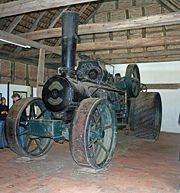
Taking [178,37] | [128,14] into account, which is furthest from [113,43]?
[128,14]

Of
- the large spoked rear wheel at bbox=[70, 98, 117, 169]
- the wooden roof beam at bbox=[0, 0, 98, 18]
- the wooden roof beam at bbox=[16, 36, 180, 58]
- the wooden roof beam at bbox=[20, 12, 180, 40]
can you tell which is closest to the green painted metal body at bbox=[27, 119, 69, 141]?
the large spoked rear wheel at bbox=[70, 98, 117, 169]

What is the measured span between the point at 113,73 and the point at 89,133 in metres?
2.79

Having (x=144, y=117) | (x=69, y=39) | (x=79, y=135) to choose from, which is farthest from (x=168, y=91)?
(x=79, y=135)

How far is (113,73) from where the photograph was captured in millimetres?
5684

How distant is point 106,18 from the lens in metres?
10.8

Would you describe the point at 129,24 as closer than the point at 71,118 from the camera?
No

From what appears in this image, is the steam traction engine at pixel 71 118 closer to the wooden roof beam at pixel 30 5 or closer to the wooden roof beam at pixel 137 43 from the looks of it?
the wooden roof beam at pixel 30 5

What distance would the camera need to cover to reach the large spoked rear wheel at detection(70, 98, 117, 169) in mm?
3143

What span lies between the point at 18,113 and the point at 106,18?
8281mm

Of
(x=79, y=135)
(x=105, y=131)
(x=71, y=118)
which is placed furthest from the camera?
(x=105, y=131)

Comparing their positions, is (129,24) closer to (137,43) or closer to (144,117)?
(137,43)

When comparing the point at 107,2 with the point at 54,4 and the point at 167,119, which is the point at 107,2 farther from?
the point at 54,4

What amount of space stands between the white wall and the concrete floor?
15.8ft

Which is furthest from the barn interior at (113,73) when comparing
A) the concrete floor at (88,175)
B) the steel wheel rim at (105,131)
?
the steel wheel rim at (105,131)
